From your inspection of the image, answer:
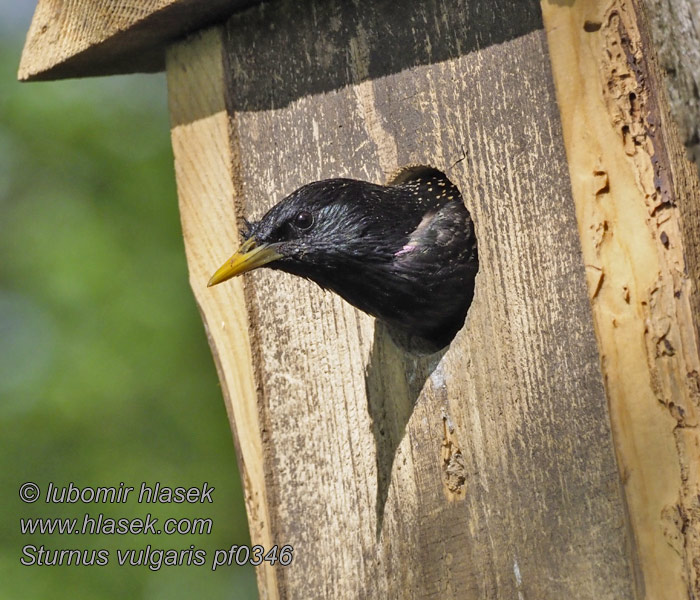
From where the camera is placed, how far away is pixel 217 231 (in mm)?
2773

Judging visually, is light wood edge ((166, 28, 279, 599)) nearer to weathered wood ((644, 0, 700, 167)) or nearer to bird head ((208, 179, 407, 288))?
bird head ((208, 179, 407, 288))

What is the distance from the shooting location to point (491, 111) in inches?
89.8

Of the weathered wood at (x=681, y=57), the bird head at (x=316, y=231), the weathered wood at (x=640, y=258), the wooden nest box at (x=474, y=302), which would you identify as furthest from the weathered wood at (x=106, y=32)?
the weathered wood at (x=681, y=57)

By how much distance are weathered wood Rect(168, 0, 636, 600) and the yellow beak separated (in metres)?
0.28

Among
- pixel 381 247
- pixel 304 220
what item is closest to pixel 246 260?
pixel 304 220

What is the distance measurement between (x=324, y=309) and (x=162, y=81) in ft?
13.8

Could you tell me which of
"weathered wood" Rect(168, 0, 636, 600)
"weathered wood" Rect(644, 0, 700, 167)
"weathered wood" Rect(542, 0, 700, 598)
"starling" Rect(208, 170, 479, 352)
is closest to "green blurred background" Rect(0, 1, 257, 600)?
"weathered wood" Rect(168, 0, 636, 600)

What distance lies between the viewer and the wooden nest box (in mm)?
1944

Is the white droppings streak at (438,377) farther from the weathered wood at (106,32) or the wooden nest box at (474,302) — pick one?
the weathered wood at (106,32)

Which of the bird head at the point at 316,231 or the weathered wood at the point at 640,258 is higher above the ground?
the bird head at the point at 316,231

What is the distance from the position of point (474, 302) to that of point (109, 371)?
11.7 ft

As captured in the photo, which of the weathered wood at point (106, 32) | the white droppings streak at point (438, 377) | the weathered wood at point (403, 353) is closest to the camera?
the weathered wood at point (403, 353)

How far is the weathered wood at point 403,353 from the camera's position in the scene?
6.95ft

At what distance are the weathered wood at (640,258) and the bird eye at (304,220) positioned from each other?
65cm
